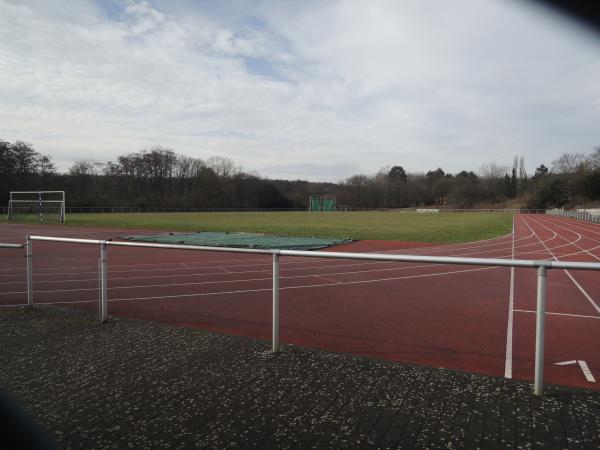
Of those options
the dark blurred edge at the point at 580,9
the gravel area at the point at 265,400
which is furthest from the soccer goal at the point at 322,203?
the dark blurred edge at the point at 580,9

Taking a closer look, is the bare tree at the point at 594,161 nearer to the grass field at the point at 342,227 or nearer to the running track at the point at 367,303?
the grass field at the point at 342,227

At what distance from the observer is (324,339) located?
5496mm

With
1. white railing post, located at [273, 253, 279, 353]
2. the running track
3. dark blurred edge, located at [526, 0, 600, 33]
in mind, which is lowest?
the running track

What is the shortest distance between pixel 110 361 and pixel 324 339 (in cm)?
252

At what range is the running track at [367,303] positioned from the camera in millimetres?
5141

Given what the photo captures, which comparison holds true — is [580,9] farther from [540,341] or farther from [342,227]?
[342,227]

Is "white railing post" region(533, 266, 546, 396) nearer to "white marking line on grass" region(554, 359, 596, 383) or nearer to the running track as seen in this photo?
the running track

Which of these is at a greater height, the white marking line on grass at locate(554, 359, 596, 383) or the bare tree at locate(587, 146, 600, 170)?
the bare tree at locate(587, 146, 600, 170)

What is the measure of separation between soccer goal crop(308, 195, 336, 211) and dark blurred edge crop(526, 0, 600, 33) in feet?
349

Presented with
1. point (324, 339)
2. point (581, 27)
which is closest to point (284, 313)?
point (324, 339)

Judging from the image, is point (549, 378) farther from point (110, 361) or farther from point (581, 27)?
point (110, 361)

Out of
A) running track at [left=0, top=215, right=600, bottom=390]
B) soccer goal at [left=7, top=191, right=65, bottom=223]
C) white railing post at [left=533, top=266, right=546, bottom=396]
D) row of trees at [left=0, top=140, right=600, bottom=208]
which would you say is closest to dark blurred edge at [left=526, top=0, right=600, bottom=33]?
white railing post at [left=533, top=266, right=546, bottom=396]

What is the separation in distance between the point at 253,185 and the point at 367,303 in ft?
335

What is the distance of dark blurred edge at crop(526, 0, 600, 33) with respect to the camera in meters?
1.92
